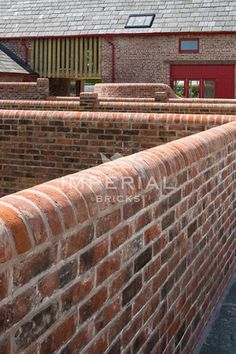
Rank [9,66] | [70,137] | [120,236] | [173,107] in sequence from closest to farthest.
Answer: [120,236] → [70,137] → [173,107] → [9,66]

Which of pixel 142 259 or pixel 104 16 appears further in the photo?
pixel 104 16

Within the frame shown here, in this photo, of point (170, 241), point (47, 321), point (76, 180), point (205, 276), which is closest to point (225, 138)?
point (205, 276)

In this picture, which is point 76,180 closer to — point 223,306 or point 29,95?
point 223,306

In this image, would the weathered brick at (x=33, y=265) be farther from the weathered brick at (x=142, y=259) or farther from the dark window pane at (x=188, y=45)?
the dark window pane at (x=188, y=45)

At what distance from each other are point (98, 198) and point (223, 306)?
2731 millimetres

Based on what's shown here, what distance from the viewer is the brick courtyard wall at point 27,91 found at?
1590cm

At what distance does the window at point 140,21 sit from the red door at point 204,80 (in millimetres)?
2300

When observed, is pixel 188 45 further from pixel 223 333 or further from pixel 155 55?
pixel 223 333

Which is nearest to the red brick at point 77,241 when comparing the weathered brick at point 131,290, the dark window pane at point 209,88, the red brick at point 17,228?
the red brick at point 17,228

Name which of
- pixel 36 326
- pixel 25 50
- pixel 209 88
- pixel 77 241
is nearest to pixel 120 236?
pixel 77 241

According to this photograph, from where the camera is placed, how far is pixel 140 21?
24578mm

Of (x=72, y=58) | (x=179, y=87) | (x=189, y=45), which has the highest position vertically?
(x=189, y=45)

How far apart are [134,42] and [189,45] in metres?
2.52

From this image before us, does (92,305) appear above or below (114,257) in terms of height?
below
